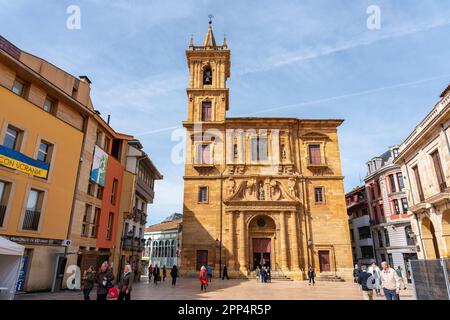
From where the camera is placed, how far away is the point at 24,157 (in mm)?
15148

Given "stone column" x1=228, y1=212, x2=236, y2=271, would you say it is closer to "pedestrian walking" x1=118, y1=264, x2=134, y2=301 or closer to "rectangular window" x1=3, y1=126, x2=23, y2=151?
"rectangular window" x1=3, y1=126, x2=23, y2=151

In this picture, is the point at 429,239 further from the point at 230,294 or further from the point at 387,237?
the point at 387,237

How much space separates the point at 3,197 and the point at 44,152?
11.7 ft

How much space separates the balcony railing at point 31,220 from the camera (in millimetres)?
15337

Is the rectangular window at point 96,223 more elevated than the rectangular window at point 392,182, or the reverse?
the rectangular window at point 392,182

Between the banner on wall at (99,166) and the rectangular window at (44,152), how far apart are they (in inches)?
148

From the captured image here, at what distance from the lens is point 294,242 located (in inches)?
1212

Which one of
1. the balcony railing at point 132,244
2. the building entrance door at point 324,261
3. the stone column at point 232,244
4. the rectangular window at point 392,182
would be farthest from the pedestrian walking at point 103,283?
the rectangular window at point 392,182

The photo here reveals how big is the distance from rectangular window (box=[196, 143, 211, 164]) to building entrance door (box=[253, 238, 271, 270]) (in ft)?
34.9

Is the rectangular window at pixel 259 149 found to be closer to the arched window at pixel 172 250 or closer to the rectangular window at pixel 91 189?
the rectangular window at pixel 91 189

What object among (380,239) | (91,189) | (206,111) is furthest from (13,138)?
(380,239)

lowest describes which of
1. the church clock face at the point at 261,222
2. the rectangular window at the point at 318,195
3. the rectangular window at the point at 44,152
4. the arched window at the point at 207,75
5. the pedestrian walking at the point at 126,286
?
the pedestrian walking at the point at 126,286

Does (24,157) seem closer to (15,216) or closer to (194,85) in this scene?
(15,216)

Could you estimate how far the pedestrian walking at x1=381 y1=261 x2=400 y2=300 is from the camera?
952cm
